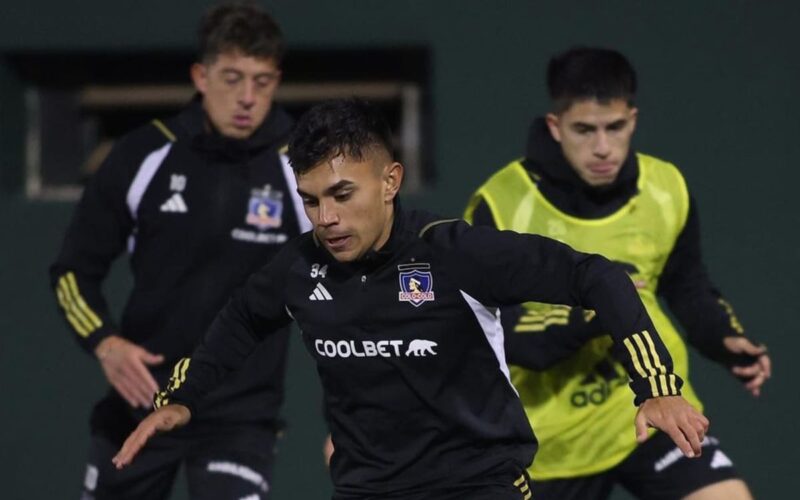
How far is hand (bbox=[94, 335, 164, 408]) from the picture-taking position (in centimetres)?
532

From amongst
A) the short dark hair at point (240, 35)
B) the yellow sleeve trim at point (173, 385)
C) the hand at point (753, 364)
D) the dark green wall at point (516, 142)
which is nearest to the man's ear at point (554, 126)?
the hand at point (753, 364)

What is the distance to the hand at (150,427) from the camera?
14.5 feet

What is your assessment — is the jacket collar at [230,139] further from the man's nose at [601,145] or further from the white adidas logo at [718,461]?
the white adidas logo at [718,461]

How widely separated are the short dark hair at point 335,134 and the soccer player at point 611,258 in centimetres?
90

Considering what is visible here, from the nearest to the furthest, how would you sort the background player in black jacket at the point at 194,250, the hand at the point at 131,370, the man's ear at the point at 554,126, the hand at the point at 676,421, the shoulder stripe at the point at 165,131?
the hand at the point at 676,421
the hand at the point at 131,370
the man's ear at the point at 554,126
the background player in black jacket at the point at 194,250
the shoulder stripe at the point at 165,131

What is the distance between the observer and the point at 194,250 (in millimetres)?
5562

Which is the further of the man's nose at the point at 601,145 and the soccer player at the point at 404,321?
the man's nose at the point at 601,145

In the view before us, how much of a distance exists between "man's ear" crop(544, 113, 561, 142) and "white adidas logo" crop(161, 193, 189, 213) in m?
1.25

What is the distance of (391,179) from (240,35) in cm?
140

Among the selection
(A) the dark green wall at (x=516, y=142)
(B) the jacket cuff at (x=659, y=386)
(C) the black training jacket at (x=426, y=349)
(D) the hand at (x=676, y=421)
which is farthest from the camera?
(A) the dark green wall at (x=516, y=142)

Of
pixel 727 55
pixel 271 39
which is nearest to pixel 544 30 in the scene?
pixel 727 55

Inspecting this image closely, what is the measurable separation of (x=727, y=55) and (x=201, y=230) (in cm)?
293

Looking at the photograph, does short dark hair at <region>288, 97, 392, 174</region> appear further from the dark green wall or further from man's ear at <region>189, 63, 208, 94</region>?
the dark green wall

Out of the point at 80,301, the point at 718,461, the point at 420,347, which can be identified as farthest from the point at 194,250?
the point at 718,461
